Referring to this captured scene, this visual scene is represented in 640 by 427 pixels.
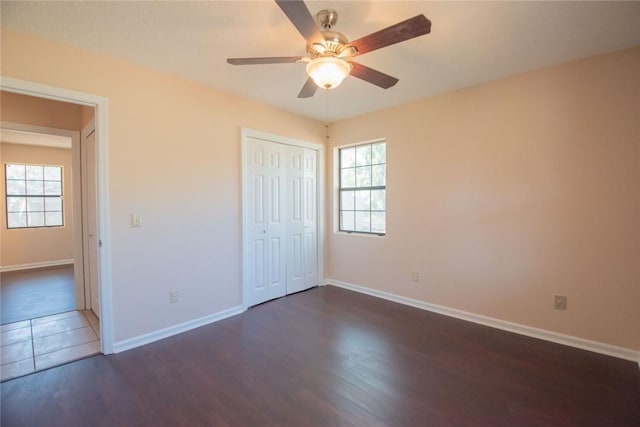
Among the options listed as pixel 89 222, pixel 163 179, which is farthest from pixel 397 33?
pixel 89 222

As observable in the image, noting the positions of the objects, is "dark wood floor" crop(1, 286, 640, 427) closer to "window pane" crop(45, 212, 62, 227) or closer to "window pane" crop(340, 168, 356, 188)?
"window pane" crop(340, 168, 356, 188)

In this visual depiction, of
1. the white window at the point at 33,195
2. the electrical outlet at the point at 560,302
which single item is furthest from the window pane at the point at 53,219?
the electrical outlet at the point at 560,302

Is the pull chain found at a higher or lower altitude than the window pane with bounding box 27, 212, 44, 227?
higher

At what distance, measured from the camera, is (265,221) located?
371 centimetres

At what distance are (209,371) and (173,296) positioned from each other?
97cm

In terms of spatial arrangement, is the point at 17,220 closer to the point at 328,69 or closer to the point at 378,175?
the point at 378,175

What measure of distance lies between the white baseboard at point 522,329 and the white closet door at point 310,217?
0.90 meters

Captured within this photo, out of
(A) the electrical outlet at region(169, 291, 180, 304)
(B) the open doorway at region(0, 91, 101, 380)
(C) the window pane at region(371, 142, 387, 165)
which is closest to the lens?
(B) the open doorway at region(0, 91, 101, 380)

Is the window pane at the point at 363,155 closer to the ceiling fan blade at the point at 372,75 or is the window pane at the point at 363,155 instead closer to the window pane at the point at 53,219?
the ceiling fan blade at the point at 372,75

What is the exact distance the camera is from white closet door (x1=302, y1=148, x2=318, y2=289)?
13.8 feet

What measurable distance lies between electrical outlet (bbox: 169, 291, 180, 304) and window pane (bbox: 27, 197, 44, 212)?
17.4ft

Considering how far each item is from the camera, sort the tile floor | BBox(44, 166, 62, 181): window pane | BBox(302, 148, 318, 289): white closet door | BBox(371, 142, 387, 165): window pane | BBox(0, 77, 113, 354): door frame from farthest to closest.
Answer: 1. BBox(44, 166, 62, 181): window pane
2. BBox(302, 148, 318, 289): white closet door
3. BBox(371, 142, 387, 165): window pane
4. BBox(0, 77, 113, 354): door frame
5. the tile floor

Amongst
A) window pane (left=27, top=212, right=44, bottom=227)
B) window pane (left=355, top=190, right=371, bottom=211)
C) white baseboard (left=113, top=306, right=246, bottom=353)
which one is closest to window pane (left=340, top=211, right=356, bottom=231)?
window pane (left=355, top=190, right=371, bottom=211)

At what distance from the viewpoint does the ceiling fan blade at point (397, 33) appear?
142 cm
